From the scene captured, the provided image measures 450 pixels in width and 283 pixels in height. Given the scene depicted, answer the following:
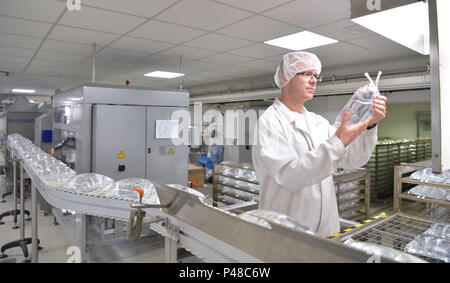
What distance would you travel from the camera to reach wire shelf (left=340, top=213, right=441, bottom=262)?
3.47ft

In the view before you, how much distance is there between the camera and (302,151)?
1.41 metres

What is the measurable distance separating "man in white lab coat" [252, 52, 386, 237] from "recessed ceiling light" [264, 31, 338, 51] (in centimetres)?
173

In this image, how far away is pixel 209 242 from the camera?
0.85m

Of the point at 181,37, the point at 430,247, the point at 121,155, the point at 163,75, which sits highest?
the point at 163,75

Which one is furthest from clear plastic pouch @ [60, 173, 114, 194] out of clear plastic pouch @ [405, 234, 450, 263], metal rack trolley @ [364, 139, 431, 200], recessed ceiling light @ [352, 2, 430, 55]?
metal rack trolley @ [364, 139, 431, 200]

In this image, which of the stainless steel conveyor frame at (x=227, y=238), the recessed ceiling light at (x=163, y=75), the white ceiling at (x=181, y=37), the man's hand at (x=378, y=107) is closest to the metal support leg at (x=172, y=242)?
the stainless steel conveyor frame at (x=227, y=238)

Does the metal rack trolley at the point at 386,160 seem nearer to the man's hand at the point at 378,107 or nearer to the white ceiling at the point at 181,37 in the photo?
the white ceiling at the point at 181,37

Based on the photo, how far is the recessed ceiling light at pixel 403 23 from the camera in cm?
126

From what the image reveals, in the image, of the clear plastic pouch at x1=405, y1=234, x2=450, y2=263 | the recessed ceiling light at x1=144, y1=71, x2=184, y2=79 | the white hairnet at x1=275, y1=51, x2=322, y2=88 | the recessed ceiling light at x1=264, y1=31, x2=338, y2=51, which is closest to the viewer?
the clear plastic pouch at x1=405, y1=234, x2=450, y2=263

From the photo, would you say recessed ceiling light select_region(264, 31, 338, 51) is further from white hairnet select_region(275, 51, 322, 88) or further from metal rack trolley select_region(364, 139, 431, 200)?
metal rack trolley select_region(364, 139, 431, 200)

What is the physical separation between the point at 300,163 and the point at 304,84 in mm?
479

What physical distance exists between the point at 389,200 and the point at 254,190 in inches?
136

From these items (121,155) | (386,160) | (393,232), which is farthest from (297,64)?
(386,160)

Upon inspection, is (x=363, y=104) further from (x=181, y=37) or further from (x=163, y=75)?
(x=163, y=75)
